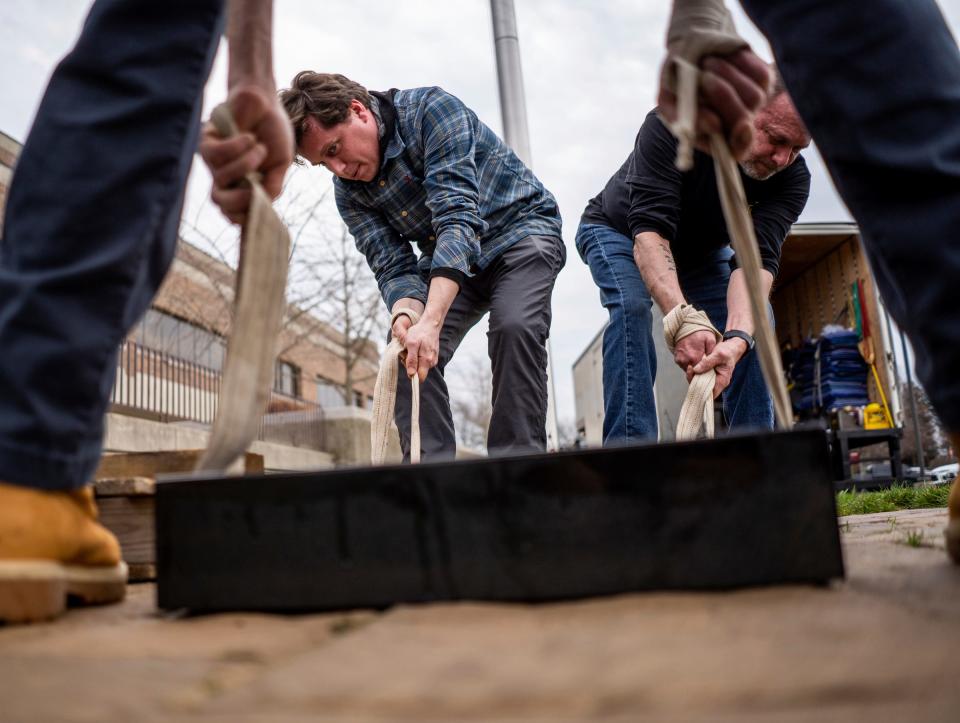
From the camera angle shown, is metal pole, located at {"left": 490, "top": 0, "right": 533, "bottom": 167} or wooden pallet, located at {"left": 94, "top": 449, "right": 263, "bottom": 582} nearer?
wooden pallet, located at {"left": 94, "top": 449, "right": 263, "bottom": 582}

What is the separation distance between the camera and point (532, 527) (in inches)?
43.4

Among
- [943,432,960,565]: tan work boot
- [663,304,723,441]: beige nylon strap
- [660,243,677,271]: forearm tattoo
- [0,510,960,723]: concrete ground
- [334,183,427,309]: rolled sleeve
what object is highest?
[334,183,427,309]: rolled sleeve

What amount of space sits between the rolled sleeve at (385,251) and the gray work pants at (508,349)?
0.27 metres

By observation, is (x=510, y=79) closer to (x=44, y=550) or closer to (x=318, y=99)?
(x=318, y=99)

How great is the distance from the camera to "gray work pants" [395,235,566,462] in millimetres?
3387

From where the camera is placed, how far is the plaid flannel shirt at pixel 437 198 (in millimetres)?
3314

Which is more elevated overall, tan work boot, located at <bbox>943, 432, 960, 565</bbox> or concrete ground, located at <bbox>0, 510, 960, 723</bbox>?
tan work boot, located at <bbox>943, 432, 960, 565</bbox>

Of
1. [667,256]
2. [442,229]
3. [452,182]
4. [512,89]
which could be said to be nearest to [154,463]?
[442,229]

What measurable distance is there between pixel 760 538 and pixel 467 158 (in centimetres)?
260

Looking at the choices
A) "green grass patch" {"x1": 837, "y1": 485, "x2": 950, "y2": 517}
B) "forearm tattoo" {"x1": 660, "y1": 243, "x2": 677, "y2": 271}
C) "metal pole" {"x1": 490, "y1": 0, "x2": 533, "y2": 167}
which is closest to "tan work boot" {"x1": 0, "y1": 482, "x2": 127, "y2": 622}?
"forearm tattoo" {"x1": 660, "y1": 243, "x2": 677, "y2": 271}

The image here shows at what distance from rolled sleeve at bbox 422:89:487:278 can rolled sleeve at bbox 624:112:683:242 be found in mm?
642

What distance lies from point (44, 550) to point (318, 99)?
2.50m

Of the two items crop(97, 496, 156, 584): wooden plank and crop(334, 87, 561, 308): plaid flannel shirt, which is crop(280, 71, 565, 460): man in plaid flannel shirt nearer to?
crop(334, 87, 561, 308): plaid flannel shirt

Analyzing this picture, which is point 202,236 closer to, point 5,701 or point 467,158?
point 467,158
